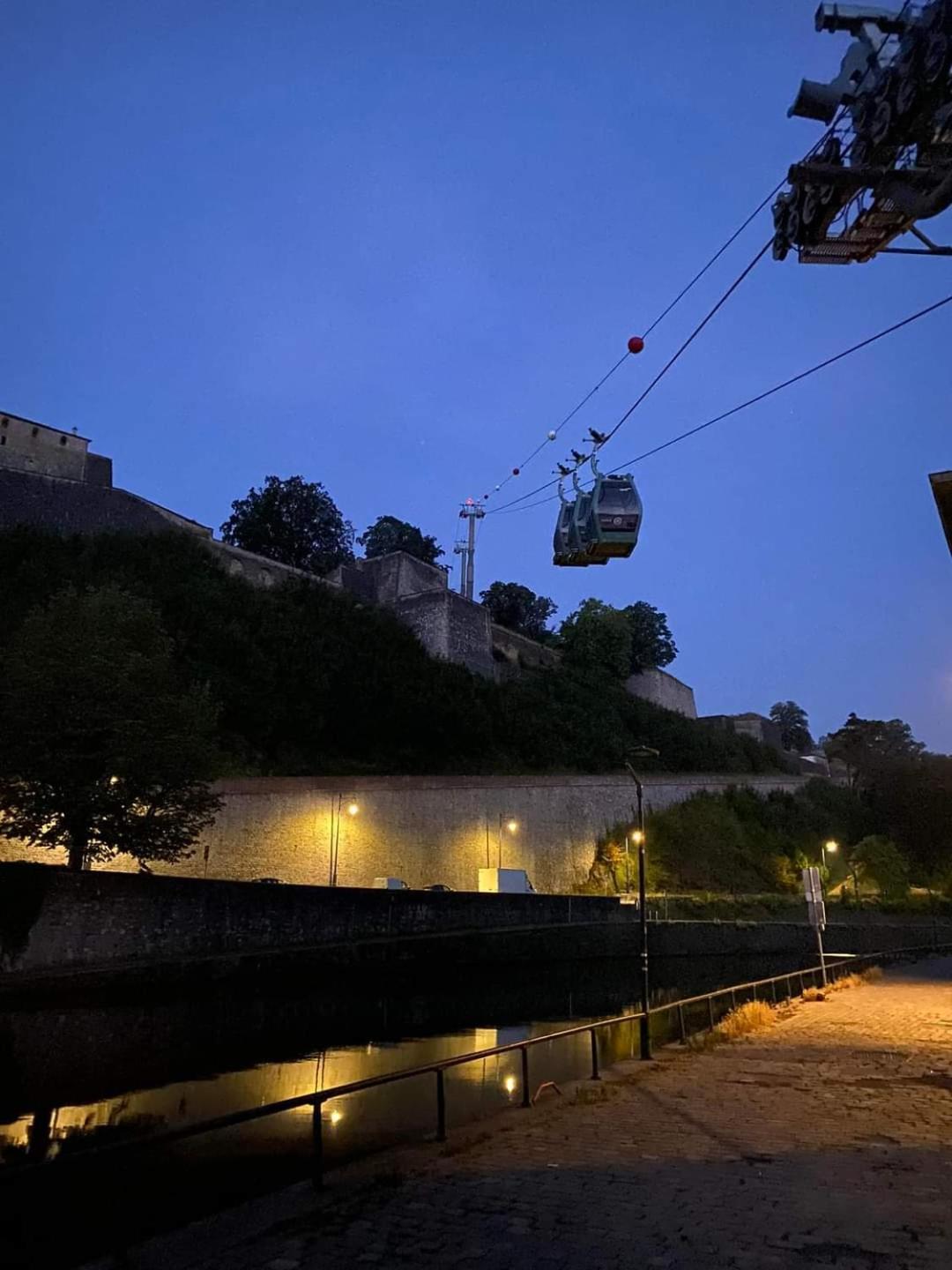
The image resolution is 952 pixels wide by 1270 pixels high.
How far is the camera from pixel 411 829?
111ft

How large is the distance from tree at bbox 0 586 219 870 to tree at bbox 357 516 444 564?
1913 inches

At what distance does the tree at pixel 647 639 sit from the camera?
6569 centimetres

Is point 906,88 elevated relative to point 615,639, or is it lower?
lower

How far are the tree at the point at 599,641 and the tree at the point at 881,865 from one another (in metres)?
19.8

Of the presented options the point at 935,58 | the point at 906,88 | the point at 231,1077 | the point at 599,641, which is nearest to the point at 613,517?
the point at 906,88

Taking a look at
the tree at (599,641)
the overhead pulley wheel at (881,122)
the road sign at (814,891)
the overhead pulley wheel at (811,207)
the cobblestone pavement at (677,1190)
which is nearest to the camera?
the cobblestone pavement at (677,1190)

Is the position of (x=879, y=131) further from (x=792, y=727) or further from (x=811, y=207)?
(x=792, y=727)

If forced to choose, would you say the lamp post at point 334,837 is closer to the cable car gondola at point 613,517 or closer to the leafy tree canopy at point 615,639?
the cable car gondola at point 613,517

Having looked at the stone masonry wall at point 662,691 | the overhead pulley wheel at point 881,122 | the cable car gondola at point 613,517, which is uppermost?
the stone masonry wall at point 662,691

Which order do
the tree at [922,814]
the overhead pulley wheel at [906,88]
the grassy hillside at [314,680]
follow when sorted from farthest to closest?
the tree at [922,814] → the grassy hillside at [314,680] → the overhead pulley wheel at [906,88]

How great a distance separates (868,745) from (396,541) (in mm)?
39037

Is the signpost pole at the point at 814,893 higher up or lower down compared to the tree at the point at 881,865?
lower down

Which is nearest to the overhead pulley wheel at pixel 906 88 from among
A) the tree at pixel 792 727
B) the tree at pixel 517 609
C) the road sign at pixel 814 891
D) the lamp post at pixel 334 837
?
the road sign at pixel 814 891

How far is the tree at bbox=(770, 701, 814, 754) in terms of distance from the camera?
3986 inches
